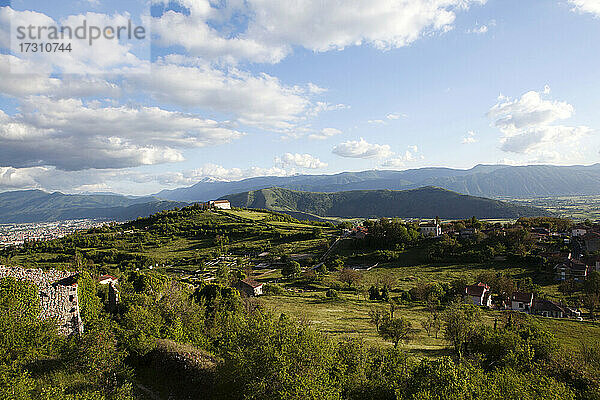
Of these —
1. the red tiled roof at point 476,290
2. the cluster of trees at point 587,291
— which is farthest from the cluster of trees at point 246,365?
the red tiled roof at point 476,290

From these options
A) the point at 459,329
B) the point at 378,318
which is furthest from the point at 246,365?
the point at 378,318

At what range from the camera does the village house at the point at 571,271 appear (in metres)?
75.6

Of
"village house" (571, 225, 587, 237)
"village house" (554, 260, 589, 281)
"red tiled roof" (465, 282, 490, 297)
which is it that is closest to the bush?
"red tiled roof" (465, 282, 490, 297)

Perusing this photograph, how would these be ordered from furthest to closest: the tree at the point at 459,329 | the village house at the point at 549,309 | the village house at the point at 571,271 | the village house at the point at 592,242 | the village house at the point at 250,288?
1. the village house at the point at 592,242
2. the village house at the point at 571,271
3. the village house at the point at 250,288
4. the village house at the point at 549,309
5. the tree at the point at 459,329

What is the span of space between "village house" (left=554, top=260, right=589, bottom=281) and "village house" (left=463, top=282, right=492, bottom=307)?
22489 mm

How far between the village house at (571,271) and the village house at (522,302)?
19.8 m

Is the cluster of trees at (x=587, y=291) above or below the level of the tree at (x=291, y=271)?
above

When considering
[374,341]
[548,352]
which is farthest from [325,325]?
[548,352]

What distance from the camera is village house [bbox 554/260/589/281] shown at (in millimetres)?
75562

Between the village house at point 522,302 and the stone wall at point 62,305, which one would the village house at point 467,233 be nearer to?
the village house at point 522,302

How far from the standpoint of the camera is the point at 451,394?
17188 millimetres

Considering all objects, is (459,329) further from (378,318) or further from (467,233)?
(467,233)

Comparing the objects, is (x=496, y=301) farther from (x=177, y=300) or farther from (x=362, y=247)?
(x=177, y=300)

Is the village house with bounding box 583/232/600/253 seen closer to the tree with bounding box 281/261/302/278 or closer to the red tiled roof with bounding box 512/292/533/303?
the red tiled roof with bounding box 512/292/533/303
